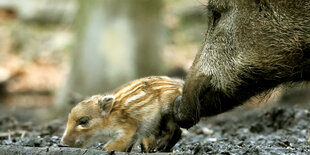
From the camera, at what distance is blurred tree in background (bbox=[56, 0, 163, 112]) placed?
11.9 m

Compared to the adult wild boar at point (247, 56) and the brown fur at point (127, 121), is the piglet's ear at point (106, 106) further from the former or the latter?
the adult wild boar at point (247, 56)

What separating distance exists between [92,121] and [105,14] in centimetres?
753

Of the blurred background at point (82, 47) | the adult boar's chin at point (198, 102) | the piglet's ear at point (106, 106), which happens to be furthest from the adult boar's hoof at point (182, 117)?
the blurred background at point (82, 47)

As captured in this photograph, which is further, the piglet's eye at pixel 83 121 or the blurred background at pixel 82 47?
the blurred background at pixel 82 47

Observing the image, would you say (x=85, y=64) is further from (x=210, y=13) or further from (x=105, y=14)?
(x=210, y=13)

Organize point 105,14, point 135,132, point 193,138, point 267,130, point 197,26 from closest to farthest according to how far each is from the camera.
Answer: point 135,132, point 193,138, point 267,130, point 105,14, point 197,26

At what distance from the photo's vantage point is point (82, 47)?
1206 centimetres

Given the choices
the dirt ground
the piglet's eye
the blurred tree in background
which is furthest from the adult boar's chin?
the blurred tree in background

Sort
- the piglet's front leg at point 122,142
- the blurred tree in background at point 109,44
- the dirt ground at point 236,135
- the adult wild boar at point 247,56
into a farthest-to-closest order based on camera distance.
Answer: the blurred tree in background at point 109,44 < the dirt ground at point 236,135 < the adult wild boar at point 247,56 < the piglet's front leg at point 122,142

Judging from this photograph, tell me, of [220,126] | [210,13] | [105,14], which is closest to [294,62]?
[210,13]

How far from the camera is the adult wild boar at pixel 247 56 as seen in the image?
15.2 feet

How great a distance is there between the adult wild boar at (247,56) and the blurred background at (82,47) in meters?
2.52

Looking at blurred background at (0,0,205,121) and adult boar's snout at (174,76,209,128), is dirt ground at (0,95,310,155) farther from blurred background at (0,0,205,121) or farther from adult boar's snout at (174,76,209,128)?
blurred background at (0,0,205,121)

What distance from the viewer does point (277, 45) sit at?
473 cm
